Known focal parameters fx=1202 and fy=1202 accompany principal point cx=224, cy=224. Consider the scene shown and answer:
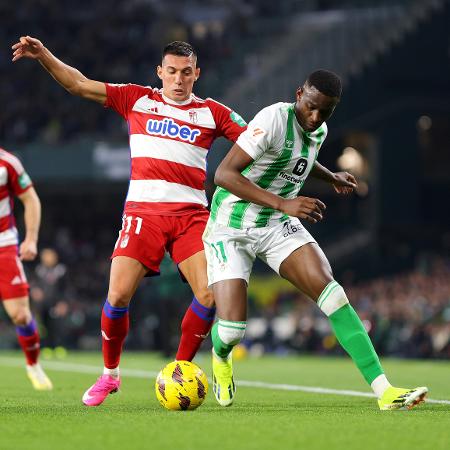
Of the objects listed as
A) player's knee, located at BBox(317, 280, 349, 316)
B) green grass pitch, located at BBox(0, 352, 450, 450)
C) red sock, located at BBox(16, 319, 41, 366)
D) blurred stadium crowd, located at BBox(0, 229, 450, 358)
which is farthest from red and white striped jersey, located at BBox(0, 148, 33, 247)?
blurred stadium crowd, located at BBox(0, 229, 450, 358)

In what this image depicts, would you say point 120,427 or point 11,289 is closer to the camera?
point 120,427

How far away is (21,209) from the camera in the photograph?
3353 centimetres

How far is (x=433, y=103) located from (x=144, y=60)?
7.73m

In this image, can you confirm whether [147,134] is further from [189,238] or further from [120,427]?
[120,427]

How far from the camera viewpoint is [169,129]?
26.1ft

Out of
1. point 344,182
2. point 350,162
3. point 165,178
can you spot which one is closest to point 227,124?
point 165,178

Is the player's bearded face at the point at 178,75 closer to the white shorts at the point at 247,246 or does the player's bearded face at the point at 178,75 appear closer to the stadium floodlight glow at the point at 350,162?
the white shorts at the point at 247,246

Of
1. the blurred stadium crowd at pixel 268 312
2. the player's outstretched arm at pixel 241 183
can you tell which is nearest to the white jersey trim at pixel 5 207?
the player's outstretched arm at pixel 241 183

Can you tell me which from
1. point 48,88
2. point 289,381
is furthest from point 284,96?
point 289,381

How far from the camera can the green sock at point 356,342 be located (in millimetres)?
7113

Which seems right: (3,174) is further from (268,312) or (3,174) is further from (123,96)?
(268,312)

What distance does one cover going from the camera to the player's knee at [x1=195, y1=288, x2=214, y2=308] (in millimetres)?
7953

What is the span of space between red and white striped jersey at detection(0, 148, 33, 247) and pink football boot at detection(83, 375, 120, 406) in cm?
282

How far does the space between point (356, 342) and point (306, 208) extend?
94 cm
